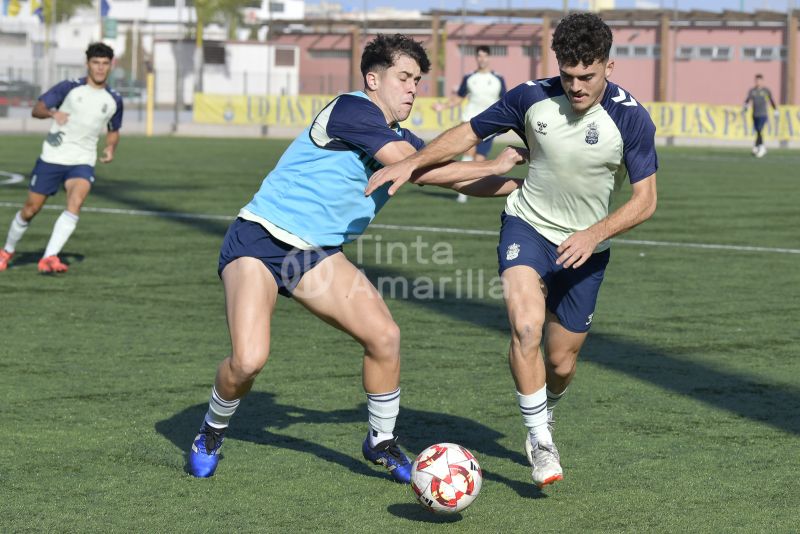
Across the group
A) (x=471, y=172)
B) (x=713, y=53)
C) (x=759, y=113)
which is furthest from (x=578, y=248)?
(x=713, y=53)

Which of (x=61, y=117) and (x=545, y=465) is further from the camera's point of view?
(x=61, y=117)

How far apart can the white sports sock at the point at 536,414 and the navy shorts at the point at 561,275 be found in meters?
0.57

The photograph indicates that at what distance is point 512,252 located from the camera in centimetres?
604

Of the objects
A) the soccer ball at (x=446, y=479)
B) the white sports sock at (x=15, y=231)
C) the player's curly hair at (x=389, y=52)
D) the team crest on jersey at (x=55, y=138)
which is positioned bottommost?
the white sports sock at (x=15, y=231)

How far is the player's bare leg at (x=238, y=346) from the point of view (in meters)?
5.68

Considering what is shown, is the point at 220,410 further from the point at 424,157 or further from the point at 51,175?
the point at 51,175

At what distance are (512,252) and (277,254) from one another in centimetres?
108

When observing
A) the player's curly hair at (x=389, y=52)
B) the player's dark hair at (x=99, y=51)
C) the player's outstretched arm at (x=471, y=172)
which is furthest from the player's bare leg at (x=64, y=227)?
the player's curly hair at (x=389, y=52)

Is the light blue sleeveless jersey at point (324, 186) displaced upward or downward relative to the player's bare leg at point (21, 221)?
upward

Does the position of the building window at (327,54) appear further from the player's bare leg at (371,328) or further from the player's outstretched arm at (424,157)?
the player's bare leg at (371,328)

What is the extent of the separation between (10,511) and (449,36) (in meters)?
61.2

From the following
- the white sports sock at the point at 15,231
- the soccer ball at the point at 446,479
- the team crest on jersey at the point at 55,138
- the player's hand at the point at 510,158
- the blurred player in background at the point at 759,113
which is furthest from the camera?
the blurred player in background at the point at 759,113

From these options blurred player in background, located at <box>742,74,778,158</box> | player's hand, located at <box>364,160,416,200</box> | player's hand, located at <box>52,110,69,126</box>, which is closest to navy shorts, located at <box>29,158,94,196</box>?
player's hand, located at <box>52,110,69,126</box>

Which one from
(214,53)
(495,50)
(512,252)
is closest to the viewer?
(512,252)
